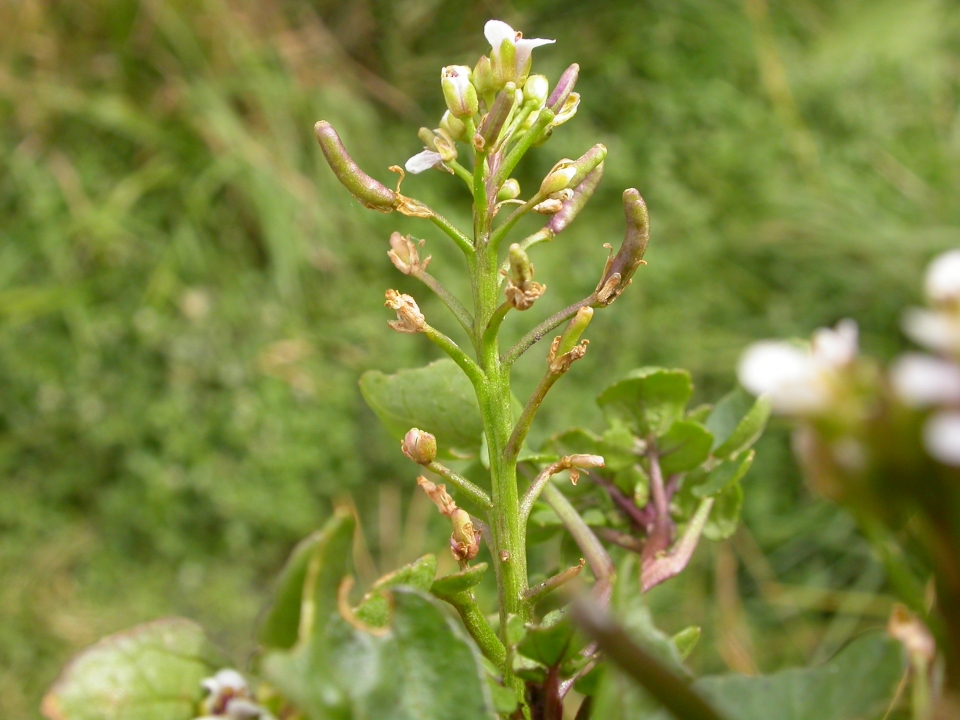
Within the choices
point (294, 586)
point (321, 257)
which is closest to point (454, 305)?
point (294, 586)

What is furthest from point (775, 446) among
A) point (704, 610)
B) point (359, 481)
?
point (359, 481)

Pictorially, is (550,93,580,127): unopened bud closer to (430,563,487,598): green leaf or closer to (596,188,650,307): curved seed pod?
(596,188,650,307): curved seed pod

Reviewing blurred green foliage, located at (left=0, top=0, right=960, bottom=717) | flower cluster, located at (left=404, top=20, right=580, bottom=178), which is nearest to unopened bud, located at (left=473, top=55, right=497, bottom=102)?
flower cluster, located at (left=404, top=20, right=580, bottom=178)

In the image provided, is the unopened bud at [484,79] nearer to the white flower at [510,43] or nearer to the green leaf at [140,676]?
the white flower at [510,43]

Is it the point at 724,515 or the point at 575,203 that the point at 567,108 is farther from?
the point at 724,515

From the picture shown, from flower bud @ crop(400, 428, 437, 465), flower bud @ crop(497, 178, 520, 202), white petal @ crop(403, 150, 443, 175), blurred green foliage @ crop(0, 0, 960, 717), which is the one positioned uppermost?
blurred green foliage @ crop(0, 0, 960, 717)

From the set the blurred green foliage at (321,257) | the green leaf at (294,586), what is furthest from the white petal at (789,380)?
the blurred green foliage at (321,257)
